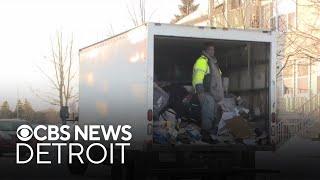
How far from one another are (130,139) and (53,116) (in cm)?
3342

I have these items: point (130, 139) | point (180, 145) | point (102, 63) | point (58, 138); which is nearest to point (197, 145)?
point (180, 145)

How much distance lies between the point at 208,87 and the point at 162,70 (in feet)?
6.33

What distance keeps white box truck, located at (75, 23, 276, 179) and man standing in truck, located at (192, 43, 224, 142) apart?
327mm

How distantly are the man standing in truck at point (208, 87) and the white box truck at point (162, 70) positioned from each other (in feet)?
1.07

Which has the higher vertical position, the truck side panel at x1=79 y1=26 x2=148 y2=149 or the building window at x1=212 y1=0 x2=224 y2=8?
the building window at x1=212 y1=0 x2=224 y2=8

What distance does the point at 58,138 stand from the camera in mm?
14805

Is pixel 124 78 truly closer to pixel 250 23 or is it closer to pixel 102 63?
pixel 102 63

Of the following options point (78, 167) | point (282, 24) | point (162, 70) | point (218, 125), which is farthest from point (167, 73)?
point (282, 24)

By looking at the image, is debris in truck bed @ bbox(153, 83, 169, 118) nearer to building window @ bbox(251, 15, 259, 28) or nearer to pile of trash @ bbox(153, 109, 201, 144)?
pile of trash @ bbox(153, 109, 201, 144)

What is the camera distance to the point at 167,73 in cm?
1334

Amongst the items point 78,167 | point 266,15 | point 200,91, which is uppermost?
point 266,15

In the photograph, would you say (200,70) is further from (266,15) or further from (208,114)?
(266,15)

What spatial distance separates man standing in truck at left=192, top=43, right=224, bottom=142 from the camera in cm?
1142

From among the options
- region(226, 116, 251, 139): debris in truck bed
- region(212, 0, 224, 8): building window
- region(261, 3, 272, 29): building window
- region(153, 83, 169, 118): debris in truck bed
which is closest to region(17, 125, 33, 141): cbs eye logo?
region(153, 83, 169, 118): debris in truck bed
